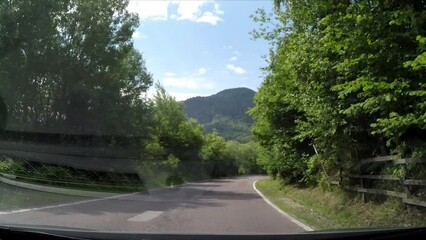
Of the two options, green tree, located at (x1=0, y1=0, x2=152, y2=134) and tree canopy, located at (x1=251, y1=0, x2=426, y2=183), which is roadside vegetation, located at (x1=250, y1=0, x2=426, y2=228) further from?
green tree, located at (x1=0, y1=0, x2=152, y2=134)

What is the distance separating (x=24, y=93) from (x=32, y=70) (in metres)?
1.22

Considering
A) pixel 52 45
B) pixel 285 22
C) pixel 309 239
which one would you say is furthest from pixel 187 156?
pixel 309 239

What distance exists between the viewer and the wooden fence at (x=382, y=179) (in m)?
10.3

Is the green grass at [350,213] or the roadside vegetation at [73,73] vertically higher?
the roadside vegetation at [73,73]

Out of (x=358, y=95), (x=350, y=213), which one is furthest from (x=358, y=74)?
(x=350, y=213)

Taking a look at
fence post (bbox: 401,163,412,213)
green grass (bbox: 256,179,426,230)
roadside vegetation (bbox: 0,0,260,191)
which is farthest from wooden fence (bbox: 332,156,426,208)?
roadside vegetation (bbox: 0,0,260,191)

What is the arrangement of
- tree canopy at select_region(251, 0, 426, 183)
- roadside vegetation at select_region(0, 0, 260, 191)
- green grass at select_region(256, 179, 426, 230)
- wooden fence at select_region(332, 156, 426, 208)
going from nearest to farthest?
tree canopy at select_region(251, 0, 426, 183) → wooden fence at select_region(332, 156, 426, 208) → green grass at select_region(256, 179, 426, 230) → roadside vegetation at select_region(0, 0, 260, 191)

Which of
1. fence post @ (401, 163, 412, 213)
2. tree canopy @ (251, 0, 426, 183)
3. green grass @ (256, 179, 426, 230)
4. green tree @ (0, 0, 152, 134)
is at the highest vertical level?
green tree @ (0, 0, 152, 134)

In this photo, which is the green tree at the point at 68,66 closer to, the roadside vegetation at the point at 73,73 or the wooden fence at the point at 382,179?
the roadside vegetation at the point at 73,73

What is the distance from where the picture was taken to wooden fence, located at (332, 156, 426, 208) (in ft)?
33.7

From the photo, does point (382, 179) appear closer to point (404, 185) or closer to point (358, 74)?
point (404, 185)

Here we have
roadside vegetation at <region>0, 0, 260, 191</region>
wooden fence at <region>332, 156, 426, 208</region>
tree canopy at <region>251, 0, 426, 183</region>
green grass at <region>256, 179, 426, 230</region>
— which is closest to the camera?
tree canopy at <region>251, 0, 426, 183</region>

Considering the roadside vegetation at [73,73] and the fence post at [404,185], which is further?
the roadside vegetation at [73,73]

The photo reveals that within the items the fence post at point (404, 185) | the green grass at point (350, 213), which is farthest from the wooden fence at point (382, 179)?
the green grass at point (350, 213)
